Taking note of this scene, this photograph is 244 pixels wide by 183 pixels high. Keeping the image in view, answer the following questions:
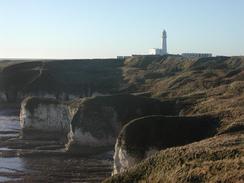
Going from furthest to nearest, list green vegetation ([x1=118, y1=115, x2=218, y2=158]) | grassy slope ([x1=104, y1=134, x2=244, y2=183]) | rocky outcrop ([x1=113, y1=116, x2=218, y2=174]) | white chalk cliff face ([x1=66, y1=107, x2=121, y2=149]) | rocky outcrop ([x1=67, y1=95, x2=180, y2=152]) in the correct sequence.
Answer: rocky outcrop ([x1=67, y1=95, x2=180, y2=152])
white chalk cliff face ([x1=66, y1=107, x2=121, y2=149])
green vegetation ([x1=118, y1=115, x2=218, y2=158])
rocky outcrop ([x1=113, y1=116, x2=218, y2=174])
grassy slope ([x1=104, y1=134, x2=244, y2=183])

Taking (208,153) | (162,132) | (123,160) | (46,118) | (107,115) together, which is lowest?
(123,160)

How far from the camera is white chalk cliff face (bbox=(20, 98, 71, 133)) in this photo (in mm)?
89537

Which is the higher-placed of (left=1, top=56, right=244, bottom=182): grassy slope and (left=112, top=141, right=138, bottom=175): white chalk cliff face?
(left=1, top=56, right=244, bottom=182): grassy slope

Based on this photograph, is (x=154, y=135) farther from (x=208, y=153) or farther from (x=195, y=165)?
(x=195, y=165)

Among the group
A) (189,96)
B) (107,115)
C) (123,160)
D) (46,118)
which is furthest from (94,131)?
(123,160)

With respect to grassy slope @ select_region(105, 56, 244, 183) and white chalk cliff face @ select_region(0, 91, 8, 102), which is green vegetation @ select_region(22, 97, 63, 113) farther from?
white chalk cliff face @ select_region(0, 91, 8, 102)

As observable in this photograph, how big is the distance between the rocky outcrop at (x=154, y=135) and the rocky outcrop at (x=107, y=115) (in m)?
19.1

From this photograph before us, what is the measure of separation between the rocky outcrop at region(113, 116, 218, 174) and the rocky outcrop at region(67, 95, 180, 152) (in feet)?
62.5

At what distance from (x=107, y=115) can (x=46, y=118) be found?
17607 mm

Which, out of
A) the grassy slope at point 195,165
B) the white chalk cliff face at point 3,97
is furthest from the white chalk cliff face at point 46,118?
the white chalk cliff face at point 3,97

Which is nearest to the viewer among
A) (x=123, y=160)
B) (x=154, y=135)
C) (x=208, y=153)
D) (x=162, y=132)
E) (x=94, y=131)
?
(x=208, y=153)

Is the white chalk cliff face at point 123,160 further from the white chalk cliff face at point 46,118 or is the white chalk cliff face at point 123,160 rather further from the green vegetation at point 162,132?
the white chalk cliff face at point 46,118

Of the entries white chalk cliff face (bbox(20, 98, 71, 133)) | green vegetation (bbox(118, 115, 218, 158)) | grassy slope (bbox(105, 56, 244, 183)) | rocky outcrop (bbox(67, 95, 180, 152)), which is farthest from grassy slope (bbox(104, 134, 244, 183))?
white chalk cliff face (bbox(20, 98, 71, 133))

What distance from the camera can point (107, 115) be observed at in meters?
76.2
